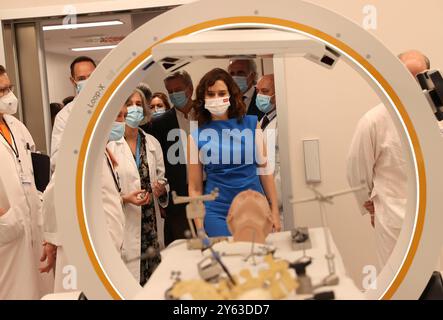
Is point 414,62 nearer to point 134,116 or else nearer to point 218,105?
point 218,105

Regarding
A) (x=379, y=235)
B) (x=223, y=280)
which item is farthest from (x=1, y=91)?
(x=223, y=280)

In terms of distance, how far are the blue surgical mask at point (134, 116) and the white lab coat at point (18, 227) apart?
558mm

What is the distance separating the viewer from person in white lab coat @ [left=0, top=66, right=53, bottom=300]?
8.81 ft

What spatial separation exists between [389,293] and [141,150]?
5.96ft

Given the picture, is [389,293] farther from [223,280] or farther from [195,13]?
[195,13]

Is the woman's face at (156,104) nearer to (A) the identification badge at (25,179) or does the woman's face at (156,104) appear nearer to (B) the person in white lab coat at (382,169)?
(A) the identification badge at (25,179)

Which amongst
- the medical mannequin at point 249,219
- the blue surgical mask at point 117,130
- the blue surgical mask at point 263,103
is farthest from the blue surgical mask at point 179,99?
the medical mannequin at point 249,219

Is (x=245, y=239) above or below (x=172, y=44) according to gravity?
below

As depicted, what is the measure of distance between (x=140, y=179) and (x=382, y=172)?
114 centimetres

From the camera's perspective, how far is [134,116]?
2.78m

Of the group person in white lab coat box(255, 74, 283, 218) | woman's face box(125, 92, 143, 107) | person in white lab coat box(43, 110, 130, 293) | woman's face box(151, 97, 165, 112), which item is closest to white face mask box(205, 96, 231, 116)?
person in white lab coat box(43, 110, 130, 293)

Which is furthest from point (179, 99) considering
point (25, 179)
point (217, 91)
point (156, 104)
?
point (217, 91)

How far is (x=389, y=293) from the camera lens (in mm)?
1245
